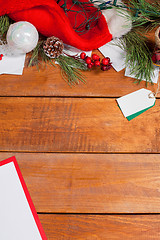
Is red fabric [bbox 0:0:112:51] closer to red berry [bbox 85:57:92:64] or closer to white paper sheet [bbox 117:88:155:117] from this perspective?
red berry [bbox 85:57:92:64]

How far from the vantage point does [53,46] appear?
26.5 inches

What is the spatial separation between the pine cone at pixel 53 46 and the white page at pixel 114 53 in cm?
14

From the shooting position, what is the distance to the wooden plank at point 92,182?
1.85 feet

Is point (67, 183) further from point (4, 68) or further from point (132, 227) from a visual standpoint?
point (4, 68)

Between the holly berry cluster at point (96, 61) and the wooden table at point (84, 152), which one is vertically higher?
the holly berry cluster at point (96, 61)

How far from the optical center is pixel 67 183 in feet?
1.91

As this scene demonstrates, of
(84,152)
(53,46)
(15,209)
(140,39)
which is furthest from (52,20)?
(15,209)

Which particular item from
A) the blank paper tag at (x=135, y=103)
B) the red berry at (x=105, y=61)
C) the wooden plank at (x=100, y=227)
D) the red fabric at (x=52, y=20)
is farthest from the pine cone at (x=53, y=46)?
the wooden plank at (x=100, y=227)

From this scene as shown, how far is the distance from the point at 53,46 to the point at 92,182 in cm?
40

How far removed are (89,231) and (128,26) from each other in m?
0.58

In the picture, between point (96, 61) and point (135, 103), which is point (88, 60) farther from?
point (135, 103)

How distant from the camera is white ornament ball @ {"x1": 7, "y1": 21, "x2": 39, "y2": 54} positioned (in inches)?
25.3

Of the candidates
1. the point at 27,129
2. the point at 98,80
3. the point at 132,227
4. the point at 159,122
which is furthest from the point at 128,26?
the point at 132,227

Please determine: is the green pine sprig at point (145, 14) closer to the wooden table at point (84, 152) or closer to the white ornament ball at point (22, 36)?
the wooden table at point (84, 152)
